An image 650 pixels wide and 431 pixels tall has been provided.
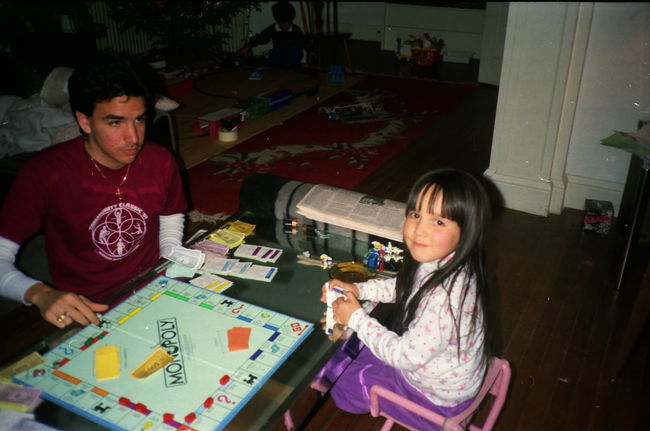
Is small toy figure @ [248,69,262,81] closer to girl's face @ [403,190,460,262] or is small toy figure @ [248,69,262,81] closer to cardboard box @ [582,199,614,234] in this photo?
cardboard box @ [582,199,614,234]

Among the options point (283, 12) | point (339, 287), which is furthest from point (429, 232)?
point (283, 12)

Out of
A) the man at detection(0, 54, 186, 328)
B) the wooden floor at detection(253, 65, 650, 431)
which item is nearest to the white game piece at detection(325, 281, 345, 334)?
the wooden floor at detection(253, 65, 650, 431)

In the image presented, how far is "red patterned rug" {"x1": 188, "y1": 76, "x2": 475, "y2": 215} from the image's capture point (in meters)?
3.54

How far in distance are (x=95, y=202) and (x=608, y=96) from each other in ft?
8.66

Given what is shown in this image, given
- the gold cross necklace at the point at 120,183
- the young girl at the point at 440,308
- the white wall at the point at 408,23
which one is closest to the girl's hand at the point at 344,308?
the young girl at the point at 440,308

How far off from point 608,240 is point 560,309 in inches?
30.8

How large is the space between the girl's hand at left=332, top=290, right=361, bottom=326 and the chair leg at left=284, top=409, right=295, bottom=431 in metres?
0.26

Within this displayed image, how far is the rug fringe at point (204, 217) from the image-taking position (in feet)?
10.00

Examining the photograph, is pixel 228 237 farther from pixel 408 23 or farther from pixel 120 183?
pixel 408 23

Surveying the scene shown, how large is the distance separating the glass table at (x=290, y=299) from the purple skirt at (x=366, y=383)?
0.16ft

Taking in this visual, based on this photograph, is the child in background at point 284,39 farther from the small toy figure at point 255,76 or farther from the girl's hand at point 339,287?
the girl's hand at point 339,287

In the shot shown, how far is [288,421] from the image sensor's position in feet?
3.69

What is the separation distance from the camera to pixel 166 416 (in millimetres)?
1021

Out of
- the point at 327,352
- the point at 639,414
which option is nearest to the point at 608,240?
the point at 639,414
